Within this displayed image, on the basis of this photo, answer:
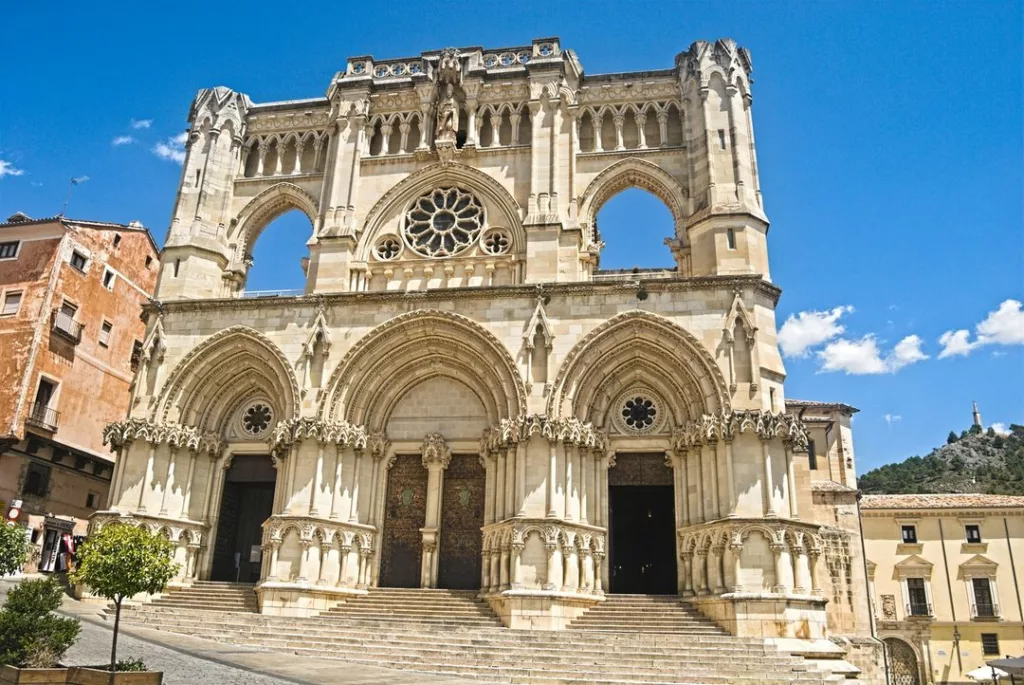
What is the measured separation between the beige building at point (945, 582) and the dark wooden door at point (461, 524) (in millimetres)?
27980

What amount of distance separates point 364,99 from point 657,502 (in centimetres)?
1544

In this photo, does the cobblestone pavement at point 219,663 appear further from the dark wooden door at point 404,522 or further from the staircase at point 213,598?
the dark wooden door at point 404,522

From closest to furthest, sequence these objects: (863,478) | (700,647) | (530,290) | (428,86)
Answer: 1. (700,647)
2. (530,290)
3. (428,86)
4. (863,478)

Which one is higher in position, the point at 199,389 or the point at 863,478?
the point at 863,478

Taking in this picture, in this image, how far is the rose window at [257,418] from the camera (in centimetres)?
2319

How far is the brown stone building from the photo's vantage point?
27.2 metres

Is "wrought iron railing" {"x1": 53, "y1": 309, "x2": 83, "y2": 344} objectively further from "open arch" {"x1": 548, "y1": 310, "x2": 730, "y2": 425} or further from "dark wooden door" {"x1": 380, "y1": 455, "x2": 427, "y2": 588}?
"open arch" {"x1": 548, "y1": 310, "x2": 730, "y2": 425}

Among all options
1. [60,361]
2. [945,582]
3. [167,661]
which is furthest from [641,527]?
[945,582]

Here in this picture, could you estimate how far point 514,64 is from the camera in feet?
83.9

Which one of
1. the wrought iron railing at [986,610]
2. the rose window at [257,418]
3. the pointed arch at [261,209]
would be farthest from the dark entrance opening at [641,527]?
the wrought iron railing at [986,610]

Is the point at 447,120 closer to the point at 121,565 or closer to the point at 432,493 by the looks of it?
the point at 432,493

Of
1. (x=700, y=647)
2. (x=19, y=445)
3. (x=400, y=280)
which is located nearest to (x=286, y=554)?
(x=400, y=280)

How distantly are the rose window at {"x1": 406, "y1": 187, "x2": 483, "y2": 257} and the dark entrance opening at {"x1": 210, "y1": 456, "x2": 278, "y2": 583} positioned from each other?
7959 mm

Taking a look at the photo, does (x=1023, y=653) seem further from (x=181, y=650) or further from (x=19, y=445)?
(x=19, y=445)
